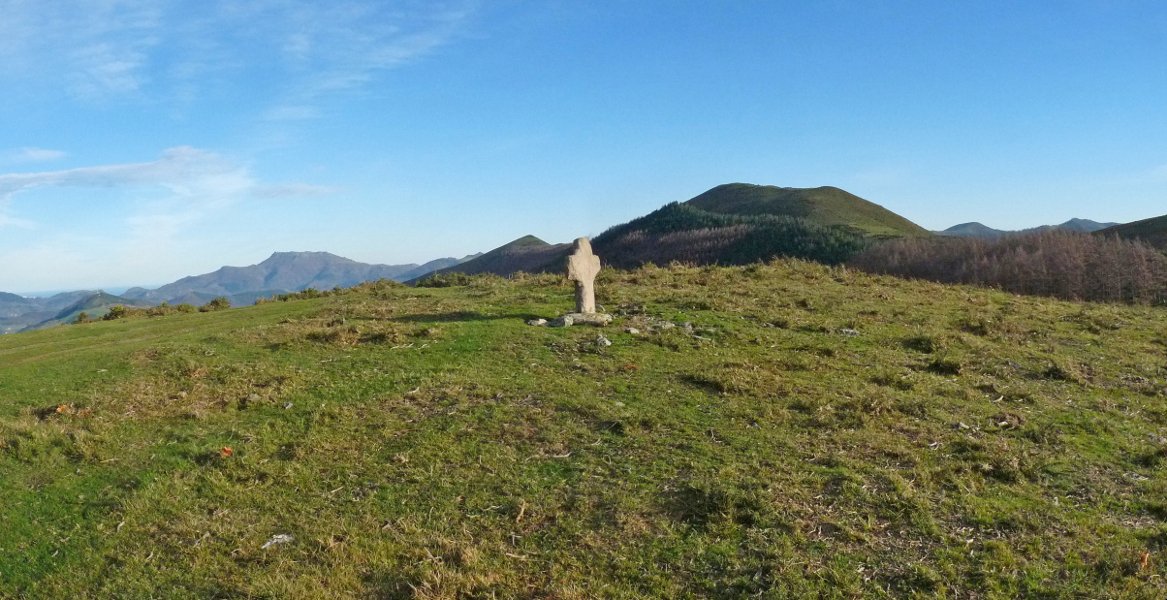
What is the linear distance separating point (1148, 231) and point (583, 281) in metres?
149

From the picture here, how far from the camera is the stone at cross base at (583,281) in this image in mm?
16656

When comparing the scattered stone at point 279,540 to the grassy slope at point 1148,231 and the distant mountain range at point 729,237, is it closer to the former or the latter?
the distant mountain range at point 729,237

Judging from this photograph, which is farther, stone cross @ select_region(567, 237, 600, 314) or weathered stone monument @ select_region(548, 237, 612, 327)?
stone cross @ select_region(567, 237, 600, 314)

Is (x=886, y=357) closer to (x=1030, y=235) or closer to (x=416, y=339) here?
(x=416, y=339)

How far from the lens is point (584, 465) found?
8.25 meters

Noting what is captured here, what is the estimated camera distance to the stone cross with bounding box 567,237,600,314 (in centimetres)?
1708

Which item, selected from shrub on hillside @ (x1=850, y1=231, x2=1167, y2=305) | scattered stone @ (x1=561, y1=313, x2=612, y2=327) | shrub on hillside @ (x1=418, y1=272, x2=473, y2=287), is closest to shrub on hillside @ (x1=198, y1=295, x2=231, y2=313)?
shrub on hillside @ (x1=418, y1=272, x2=473, y2=287)

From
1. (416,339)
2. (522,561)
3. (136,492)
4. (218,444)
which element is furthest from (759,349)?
(136,492)

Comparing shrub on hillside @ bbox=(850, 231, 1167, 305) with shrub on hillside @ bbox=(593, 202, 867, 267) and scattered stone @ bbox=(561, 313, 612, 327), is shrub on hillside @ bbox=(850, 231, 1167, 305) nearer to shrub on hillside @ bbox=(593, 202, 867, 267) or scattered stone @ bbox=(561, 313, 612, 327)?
scattered stone @ bbox=(561, 313, 612, 327)

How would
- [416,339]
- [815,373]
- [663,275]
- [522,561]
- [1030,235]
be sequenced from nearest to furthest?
[522,561] < [815,373] < [416,339] < [663,275] < [1030,235]

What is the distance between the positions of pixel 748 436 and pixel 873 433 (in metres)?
1.73

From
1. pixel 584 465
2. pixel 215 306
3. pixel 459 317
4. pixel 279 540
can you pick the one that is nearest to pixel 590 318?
pixel 459 317

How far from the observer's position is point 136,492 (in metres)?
7.90

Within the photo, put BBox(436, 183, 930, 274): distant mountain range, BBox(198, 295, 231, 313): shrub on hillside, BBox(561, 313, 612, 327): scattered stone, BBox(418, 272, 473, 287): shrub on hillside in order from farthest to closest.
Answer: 1. BBox(436, 183, 930, 274): distant mountain range
2. BBox(418, 272, 473, 287): shrub on hillside
3. BBox(198, 295, 231, 313): shrub on hillside
4. BBox(561, 313, 612, 327): scattered stone
